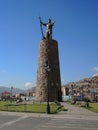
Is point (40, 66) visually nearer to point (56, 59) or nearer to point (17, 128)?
point (56, 59)

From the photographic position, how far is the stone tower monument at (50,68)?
64.9m

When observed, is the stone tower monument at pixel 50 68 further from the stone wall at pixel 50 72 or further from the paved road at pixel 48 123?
the paved road at pixel 48 123

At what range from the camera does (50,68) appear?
6438cm

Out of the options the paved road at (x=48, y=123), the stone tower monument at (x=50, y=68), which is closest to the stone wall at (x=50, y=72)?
the stone tower monument at (x=50, y=68)

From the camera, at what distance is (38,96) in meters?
66.1

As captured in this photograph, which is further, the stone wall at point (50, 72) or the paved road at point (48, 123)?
the stone wall at point (50, 72)

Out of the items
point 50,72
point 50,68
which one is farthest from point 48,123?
point 50,72

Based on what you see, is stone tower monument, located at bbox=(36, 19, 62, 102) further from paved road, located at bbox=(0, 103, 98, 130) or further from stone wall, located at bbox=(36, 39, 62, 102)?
paved road, located at bbox=(0, 103, 98, 130)

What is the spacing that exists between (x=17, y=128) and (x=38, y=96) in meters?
47.9

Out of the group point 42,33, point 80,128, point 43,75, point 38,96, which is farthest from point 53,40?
point 80,128

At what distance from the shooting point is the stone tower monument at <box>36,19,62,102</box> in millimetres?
64875

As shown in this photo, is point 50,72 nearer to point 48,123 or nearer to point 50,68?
point 50,68

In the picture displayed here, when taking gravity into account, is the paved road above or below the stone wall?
below

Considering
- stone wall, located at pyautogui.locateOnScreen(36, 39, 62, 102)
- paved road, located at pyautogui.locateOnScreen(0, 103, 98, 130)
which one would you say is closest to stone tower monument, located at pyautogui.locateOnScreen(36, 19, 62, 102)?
stone wall, located at pyautogui.locateOnScreen(36, 39, 62, 102)
